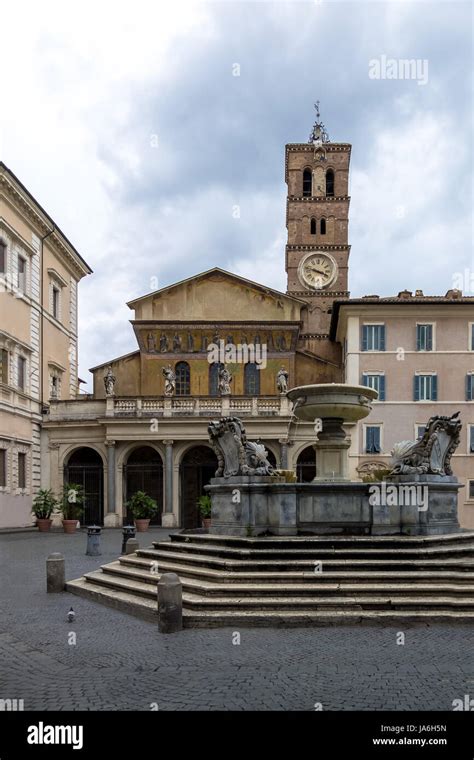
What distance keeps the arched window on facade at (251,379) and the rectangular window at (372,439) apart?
716cm

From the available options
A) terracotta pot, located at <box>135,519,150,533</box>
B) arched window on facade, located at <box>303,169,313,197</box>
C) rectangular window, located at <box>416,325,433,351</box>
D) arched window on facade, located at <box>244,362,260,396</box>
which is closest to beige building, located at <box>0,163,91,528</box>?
terracotta pot, located at <box>135,519,150,533</box>

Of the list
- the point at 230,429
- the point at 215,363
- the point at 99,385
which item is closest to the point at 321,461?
the point at 230,429

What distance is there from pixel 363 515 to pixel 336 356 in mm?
33805

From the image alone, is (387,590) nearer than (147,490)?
Yes

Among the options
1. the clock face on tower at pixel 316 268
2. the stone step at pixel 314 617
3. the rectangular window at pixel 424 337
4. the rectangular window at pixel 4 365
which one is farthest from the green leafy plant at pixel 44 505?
the clock face on tower at pixel 316 268

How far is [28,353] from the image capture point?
32.8 meters

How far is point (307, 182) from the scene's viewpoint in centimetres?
6469

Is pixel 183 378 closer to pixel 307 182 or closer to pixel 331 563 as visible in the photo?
pixel 331 563

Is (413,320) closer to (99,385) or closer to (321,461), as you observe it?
(99,385)

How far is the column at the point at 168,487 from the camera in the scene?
112 feet

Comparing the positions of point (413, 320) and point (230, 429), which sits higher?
point (413, 320)

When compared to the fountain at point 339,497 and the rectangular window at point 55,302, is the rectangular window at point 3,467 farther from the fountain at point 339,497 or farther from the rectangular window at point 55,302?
the fountain at point 339,497

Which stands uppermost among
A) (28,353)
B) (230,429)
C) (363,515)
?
(28,353)

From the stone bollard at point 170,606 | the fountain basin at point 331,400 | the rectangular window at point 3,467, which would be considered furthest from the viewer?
the rectangular window at point 3,467
